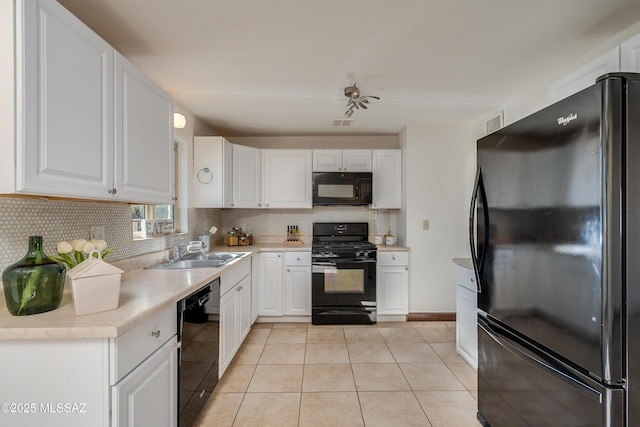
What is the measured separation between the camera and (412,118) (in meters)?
3.15

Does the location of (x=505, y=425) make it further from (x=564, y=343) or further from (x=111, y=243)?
(x=111, y=243)

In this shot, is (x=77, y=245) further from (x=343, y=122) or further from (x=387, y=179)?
(x=387, y=179)

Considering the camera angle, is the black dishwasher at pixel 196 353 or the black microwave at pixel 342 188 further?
the black microwave at pixel 342 188

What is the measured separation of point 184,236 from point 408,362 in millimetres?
2311

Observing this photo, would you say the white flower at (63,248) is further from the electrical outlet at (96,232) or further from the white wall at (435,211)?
the white wall at (435,211)

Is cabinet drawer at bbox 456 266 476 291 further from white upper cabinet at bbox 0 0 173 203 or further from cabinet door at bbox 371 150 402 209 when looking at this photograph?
white upper cabinet at bbox 0 0 173 203

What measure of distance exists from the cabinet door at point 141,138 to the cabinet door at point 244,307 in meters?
1.09

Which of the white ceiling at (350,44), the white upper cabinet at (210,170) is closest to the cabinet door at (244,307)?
the white upper cabinet at (210,170)

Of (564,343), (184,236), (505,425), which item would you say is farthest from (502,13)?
(184,236)

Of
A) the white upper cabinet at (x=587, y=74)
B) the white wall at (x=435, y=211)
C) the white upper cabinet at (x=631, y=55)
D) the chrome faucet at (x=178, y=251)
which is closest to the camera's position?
the white upper cabinet at (x=631, y=55)

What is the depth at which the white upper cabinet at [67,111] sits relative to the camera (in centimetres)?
93

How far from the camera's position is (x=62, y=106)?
3.52 ft

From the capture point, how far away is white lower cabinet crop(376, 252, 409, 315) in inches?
130

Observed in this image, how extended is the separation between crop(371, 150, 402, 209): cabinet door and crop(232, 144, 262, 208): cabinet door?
1.41 m
